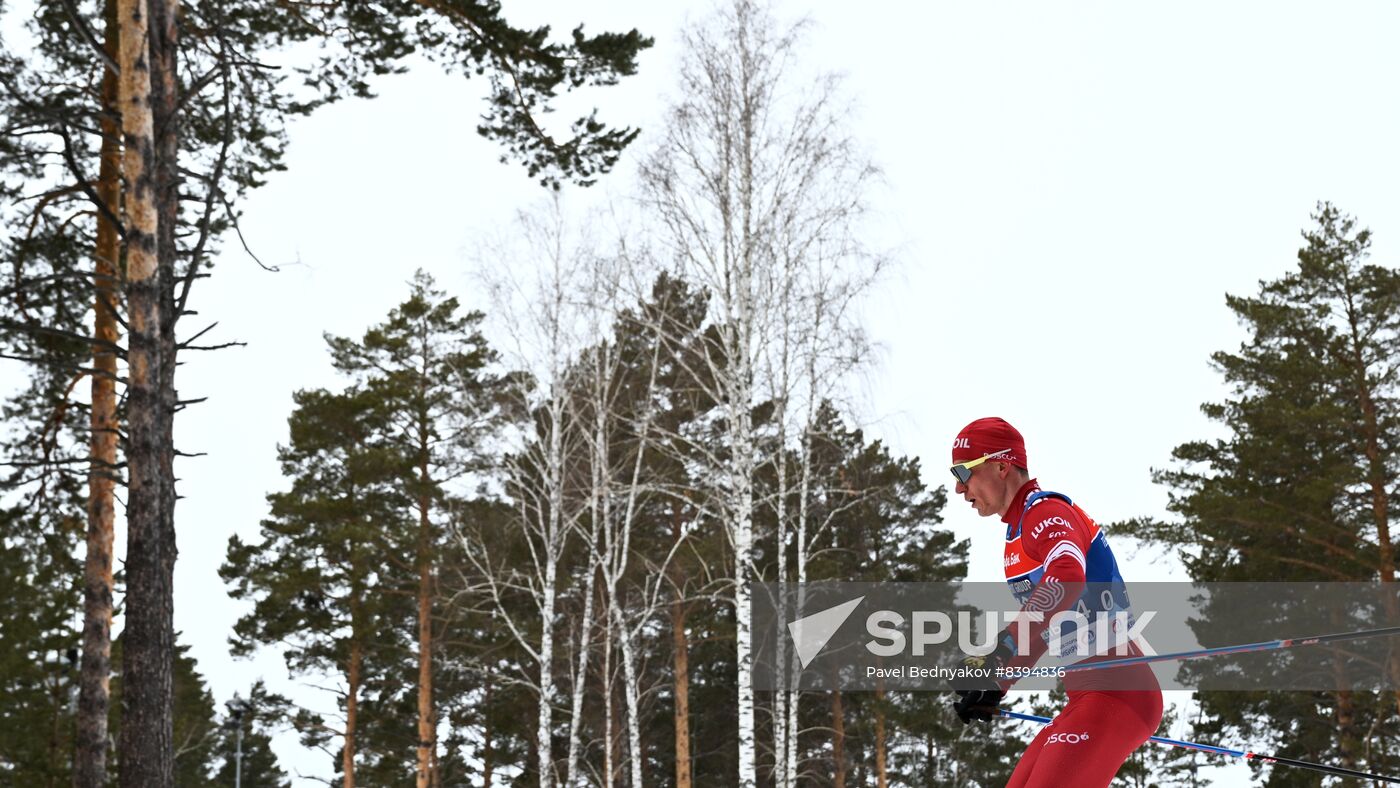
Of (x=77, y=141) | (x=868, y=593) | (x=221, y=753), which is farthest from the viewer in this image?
(x=221, y=753)

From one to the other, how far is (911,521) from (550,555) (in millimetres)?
10679

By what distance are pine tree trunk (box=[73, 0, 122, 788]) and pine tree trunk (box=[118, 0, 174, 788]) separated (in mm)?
3085

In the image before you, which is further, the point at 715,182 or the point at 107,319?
the point at 715,182

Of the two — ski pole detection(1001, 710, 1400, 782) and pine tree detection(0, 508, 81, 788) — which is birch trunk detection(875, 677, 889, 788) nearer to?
pine tree detection(0, 508, 81, 788)

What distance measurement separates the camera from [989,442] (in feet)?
12.2

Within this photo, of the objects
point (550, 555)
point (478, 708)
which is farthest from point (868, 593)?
point (478, 708)

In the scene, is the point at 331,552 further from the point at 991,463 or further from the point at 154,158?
the point at 991,463

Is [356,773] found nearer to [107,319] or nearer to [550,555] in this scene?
[550,555]

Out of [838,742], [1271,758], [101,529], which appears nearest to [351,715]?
[838,742]

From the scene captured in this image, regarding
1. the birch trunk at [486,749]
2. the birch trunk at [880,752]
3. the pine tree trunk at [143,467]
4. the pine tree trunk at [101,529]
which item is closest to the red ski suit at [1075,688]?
the pine tree trunk at [143,467]

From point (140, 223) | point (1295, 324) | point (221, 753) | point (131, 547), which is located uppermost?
point (1295, 324)

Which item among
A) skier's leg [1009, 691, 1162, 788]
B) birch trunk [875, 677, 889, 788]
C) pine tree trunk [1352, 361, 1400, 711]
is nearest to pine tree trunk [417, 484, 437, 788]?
birch trunk [875, 677, 889, 788]

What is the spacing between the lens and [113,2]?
1151 cm

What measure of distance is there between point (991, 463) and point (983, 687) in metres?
0.67
